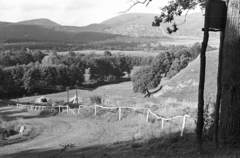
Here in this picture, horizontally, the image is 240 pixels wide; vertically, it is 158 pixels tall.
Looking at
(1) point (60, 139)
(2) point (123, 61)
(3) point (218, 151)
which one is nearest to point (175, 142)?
(3) point (218, 151)

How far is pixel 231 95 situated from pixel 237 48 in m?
0.98

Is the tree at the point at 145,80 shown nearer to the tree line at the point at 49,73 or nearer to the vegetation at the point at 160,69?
the vegetation at the point at 160,69

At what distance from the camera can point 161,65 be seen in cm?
8550

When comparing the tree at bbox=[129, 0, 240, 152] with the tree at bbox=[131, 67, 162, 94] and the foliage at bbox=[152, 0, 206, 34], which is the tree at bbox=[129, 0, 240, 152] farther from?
the tree at bbox=[131, 67, 162, 94]

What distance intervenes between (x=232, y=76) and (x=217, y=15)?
4.30 feet

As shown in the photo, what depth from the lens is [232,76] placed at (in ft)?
20.7

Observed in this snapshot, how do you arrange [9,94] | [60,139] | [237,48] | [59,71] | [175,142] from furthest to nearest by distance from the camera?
[59,71], [9,94], [60,139], [175,142], [237,48]

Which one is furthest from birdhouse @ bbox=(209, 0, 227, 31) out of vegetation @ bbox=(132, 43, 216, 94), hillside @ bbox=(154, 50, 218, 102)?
vegetation @ bbox=(132, 43, 216, 94)

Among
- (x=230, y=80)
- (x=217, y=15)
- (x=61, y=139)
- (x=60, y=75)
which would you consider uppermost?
(x=217, y=15)

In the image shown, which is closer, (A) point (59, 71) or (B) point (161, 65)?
(B) point (161, 65)

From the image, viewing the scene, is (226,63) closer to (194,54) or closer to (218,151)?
(218,151)

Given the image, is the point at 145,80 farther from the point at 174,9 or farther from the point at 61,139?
the point at 174,9

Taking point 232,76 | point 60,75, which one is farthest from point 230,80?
point 60,75

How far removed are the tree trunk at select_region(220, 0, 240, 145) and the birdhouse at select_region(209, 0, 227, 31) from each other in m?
0.12
